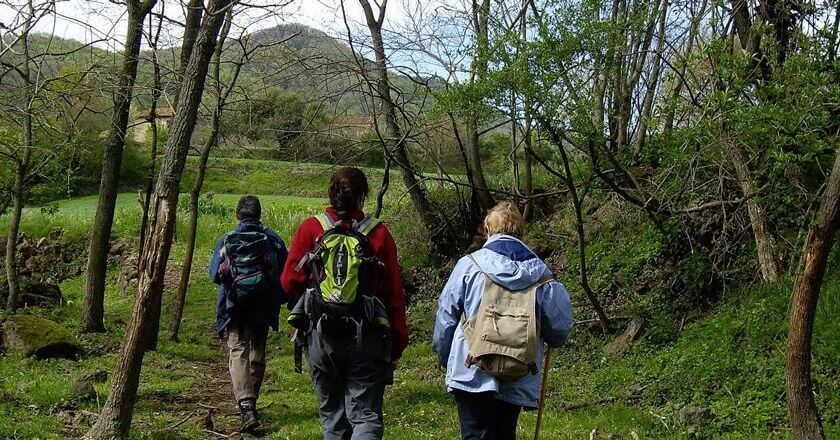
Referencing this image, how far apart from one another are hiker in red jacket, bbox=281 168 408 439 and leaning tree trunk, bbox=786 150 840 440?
3112mm

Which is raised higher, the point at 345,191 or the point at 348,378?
the point at 345,191

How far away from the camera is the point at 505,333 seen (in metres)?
4.19

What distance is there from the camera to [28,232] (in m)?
25.1

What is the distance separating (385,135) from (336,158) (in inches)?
44.0

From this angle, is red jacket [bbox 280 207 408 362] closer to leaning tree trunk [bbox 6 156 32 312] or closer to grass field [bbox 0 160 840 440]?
grass field [bbox 0 160 840 440]

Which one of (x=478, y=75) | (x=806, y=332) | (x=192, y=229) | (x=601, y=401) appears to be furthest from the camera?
(x=192, y=229)

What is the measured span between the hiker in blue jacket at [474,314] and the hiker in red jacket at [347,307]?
0.52 metres

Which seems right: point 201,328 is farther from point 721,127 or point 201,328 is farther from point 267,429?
Result: point 721,127

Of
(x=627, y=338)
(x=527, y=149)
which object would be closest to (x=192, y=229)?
(x=527, y=149)

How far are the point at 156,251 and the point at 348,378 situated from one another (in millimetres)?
2710

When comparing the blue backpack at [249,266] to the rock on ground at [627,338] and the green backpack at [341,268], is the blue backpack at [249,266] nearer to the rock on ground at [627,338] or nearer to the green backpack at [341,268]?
the green backpack at [341,268]

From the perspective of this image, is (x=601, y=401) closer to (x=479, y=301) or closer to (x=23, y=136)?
(x=479, y=301)

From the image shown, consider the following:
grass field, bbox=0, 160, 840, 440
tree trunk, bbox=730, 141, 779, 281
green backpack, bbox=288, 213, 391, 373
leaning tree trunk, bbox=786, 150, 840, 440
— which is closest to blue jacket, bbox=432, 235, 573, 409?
green backpack, bbox=288, 213, 391, 373

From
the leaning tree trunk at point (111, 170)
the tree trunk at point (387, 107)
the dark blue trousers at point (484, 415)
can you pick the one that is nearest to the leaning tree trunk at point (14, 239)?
the leaning tree trunk at point (111, 170)
